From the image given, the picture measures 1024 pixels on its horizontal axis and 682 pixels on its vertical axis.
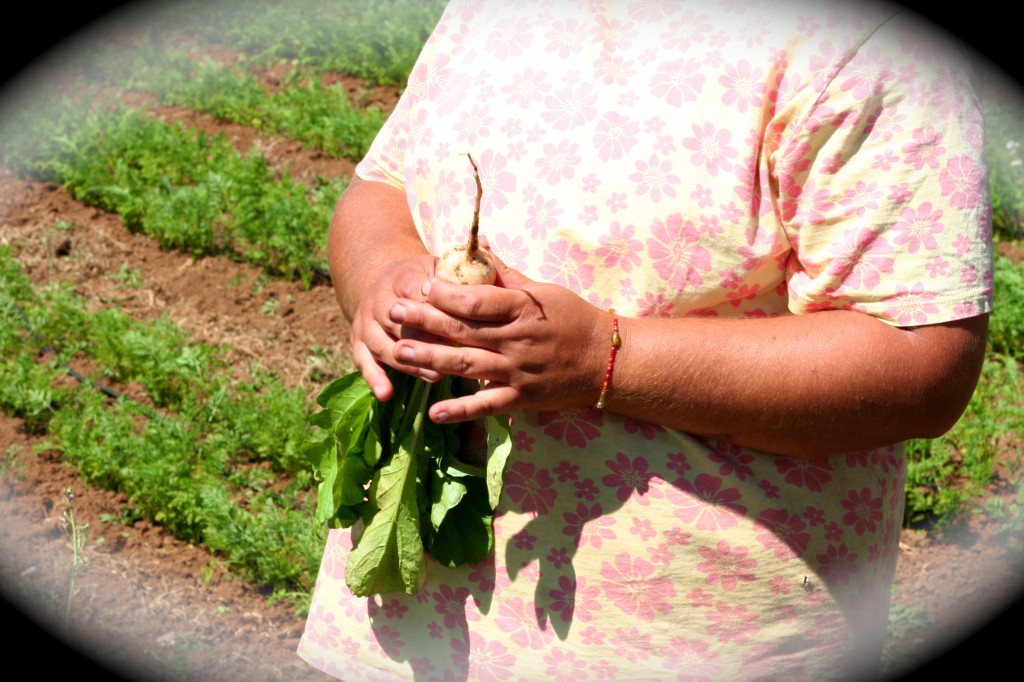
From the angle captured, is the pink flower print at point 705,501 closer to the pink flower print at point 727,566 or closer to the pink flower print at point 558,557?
the pink flower print at point 727,566

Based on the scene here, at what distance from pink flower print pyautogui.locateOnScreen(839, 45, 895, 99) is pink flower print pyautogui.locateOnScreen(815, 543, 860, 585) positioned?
75 centimetres

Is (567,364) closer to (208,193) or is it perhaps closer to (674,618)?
(674,618)

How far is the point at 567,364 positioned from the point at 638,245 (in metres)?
0.23

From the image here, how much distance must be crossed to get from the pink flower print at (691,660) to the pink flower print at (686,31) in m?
0.98

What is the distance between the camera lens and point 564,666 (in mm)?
1759

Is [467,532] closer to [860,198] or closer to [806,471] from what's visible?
[806,471]

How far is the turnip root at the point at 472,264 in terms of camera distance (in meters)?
1.58

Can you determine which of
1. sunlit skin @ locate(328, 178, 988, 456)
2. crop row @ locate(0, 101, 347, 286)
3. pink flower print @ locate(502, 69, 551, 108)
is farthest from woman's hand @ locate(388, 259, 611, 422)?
crop row @ locate(0, 101, 347, 286)

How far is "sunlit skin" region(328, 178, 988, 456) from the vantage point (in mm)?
1527

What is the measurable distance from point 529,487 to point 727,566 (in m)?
0.35

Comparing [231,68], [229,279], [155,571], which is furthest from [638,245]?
[231,68]

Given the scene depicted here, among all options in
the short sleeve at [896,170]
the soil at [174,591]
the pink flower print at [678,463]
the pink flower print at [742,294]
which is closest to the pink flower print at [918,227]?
the short sleeve at [896,170]

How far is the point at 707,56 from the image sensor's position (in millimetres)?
1608

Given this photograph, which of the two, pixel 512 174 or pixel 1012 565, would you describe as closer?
pixel 512 174
